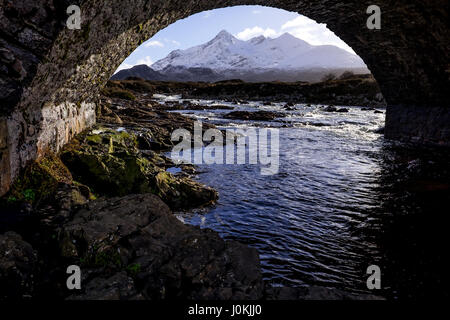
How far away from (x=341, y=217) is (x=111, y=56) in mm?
6292

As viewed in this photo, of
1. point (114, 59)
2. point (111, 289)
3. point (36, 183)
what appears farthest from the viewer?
point (114, 59)

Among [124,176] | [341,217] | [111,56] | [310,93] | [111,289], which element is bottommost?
[341,217]

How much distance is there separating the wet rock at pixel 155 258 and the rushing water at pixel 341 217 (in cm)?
97

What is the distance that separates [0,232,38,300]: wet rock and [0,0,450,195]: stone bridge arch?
4.04 ft

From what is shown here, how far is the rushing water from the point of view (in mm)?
4066

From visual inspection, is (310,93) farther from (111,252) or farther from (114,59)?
(111,252)

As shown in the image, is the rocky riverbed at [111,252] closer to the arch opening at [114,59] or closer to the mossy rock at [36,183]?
the mossy rock at [36,183]

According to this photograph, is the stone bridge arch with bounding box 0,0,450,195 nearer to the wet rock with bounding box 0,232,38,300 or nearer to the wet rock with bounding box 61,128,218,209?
the wet rock with bounding box 61,128,218,209

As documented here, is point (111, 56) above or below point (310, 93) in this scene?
below

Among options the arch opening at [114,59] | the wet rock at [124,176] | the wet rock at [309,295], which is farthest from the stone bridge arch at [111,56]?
the wet rock at [309,295]

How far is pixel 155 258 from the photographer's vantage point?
3.20 m

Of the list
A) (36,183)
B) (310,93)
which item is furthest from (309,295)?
(310,93)
